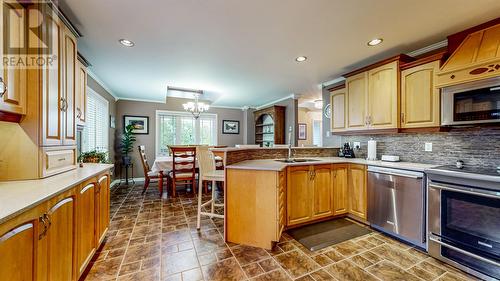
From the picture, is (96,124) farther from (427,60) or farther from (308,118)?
(308,118)

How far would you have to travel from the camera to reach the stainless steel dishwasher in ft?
6.95

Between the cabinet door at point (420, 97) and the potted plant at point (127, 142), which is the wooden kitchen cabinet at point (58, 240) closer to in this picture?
the cabinet door at point (420, 97)

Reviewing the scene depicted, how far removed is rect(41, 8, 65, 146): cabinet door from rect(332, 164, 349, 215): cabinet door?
313cm

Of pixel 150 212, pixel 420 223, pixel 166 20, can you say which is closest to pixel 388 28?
pixel 420 223

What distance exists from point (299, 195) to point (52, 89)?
2746mm

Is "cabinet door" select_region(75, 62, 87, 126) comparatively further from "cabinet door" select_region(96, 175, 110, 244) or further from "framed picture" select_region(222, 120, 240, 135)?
"framed picture" select_region(222, 120, 240, 135)

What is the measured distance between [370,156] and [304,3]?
94.1 inches

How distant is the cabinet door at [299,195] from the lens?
251 centimetres

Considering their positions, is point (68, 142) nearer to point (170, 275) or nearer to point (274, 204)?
point (170, 275)

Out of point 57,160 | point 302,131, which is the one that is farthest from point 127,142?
point 302,131

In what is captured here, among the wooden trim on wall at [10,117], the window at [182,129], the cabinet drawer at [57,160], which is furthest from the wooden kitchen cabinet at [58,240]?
the window at [182,129]

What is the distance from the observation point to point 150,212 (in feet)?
10.3

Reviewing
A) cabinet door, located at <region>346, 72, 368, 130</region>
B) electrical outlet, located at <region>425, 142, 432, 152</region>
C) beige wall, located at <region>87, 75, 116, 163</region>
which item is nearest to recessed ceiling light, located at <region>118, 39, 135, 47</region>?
beige wall, located at <region>87, 75, 116, 163</region>

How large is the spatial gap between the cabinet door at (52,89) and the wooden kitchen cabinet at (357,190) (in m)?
3.40
